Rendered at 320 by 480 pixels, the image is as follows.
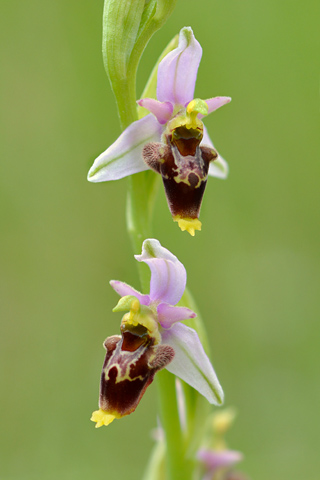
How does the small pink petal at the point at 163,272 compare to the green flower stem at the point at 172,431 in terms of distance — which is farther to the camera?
the green flower stem at the point at 172,431

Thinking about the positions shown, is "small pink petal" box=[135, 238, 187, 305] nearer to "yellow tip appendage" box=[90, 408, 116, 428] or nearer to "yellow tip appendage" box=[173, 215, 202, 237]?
"yellow tip appendage" box=[173, 215, 202, 237]

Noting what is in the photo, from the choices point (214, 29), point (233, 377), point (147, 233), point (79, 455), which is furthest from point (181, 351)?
point (214, 29)

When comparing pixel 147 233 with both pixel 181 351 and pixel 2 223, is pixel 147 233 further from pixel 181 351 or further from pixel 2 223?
pixel 2 223

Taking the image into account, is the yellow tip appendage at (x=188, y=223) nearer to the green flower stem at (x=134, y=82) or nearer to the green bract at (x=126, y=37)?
the green flower stem at (x=134, y=82)

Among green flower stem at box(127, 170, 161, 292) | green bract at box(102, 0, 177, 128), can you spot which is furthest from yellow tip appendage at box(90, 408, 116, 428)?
green bract at box(102, 0, 177, 128)

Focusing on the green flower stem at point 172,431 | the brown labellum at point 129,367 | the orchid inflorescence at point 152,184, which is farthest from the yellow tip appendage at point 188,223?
the green flower stem at point 172,431

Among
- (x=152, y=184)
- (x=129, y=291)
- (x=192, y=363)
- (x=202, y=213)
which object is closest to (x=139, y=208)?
(x=152, y=184)

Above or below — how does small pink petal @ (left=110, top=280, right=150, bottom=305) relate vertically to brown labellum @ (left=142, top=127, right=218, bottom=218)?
below
